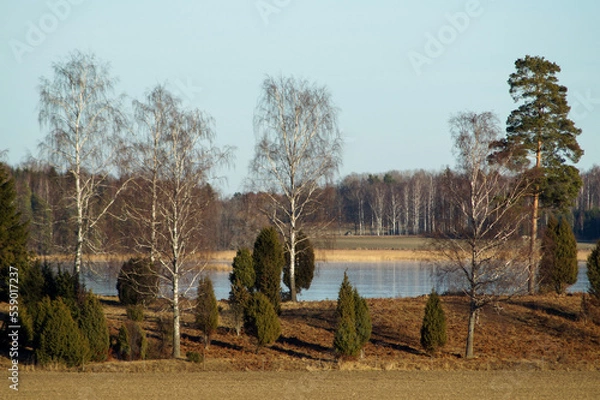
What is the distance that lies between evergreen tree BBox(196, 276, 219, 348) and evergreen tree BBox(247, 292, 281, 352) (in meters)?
1.12

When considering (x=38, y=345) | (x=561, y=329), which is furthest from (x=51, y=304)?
(x=561, y=329)

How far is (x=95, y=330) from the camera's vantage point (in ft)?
70.4

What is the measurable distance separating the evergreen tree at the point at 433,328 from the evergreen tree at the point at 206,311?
660 centimetres

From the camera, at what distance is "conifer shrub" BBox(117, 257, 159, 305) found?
26.5 meters

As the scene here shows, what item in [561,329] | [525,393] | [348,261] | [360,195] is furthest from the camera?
[360,195]

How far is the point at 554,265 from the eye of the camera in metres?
30.9

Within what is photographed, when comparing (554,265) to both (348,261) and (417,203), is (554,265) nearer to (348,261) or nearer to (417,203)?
(348,261)

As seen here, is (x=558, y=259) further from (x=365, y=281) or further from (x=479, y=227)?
(x=365, y=281)

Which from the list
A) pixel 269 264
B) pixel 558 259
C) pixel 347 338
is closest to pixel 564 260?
pixel 558 259

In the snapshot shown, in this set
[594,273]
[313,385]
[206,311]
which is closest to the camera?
[313,385]

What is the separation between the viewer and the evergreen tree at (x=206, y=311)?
77.3 ft

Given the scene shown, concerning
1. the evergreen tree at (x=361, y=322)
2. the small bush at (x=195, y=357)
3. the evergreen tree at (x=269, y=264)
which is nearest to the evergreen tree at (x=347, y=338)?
the evergreen tree at (x=361, y=322)

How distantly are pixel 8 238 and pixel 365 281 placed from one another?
22046 mm

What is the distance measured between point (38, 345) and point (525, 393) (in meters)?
12.7
